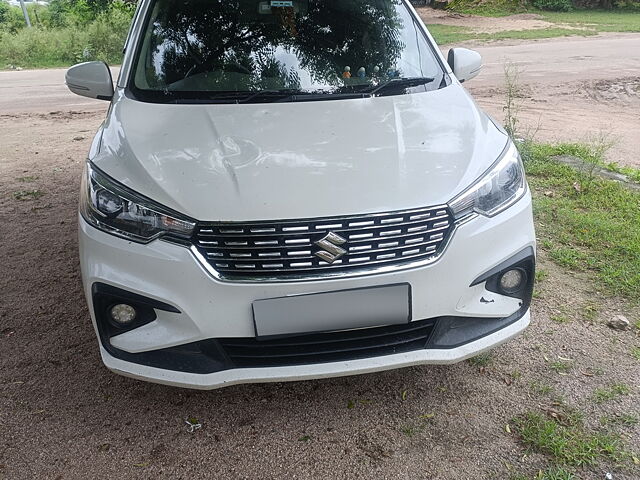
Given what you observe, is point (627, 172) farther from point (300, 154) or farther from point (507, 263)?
point (300, 154)

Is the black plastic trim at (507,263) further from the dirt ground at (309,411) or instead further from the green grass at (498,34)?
the green grass at (498,34)

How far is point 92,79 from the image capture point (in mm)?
3320

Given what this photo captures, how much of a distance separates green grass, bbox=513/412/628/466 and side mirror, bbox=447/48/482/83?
80.1 inches

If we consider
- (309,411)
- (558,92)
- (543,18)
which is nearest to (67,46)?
(558,92)

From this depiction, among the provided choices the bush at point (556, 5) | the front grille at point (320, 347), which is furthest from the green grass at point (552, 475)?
the bush at point (556, 5)

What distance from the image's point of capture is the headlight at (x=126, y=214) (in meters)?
2.01

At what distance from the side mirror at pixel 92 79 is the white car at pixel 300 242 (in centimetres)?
88

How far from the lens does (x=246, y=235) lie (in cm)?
195

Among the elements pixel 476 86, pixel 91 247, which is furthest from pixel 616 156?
pixel 91 247

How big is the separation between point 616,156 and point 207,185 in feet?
18.1

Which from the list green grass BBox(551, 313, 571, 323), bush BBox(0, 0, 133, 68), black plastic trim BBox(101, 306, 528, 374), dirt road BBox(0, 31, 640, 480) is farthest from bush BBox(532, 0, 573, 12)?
black plastic trim BBox(101, 306, 528, 374)

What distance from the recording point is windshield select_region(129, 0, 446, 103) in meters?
A: 2.87

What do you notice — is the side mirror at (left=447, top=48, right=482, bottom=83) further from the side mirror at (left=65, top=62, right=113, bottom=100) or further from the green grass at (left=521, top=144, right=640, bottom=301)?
the side mirror at (left=65, top=62, right=113, bottom=100)

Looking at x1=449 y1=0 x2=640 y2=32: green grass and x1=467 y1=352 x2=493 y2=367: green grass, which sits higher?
x1=467 y1=352 x2=493 y2=367: green grass
